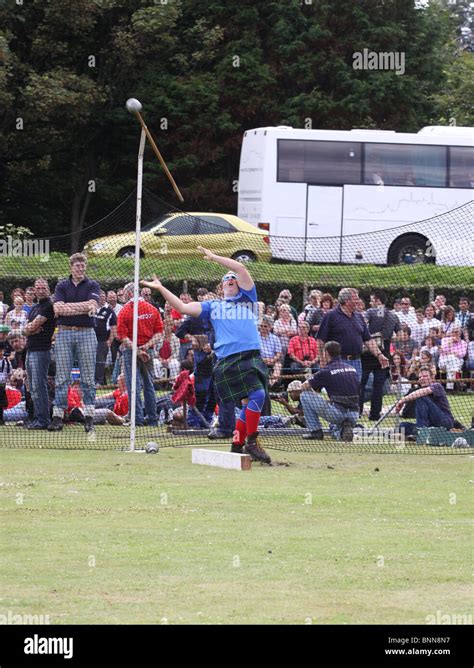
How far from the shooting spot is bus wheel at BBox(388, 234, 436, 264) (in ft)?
103

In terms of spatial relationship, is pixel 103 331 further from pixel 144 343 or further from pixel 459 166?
pixel 459 166

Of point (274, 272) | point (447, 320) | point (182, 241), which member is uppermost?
point (182, 241)

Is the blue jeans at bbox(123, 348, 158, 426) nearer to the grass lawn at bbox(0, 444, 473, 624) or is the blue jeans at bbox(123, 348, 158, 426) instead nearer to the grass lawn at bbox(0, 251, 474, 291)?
the grass lawn at bbox(0, 444, 473, 624)

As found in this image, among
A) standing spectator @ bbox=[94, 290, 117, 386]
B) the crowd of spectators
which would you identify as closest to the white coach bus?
the crowd of spectators

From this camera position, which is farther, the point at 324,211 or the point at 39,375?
the point at 324,211

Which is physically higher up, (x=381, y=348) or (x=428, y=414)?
(x=381, y=348)

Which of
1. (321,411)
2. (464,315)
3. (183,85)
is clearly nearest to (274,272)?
(464,315)

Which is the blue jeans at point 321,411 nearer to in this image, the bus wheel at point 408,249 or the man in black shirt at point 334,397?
the man in black shirt at point 334,397

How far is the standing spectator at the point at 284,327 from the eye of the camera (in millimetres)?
19344

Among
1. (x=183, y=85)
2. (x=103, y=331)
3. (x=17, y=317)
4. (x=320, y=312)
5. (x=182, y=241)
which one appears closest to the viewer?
(x=17, y=317)

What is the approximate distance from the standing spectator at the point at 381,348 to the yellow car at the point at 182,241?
4.36 m

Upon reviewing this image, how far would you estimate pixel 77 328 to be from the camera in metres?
16.0

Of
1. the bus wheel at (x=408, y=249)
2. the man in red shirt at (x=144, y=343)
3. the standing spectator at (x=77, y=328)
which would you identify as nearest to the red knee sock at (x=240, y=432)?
the standing spectator at (x=77, y=328)

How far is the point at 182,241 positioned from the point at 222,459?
14.3 m
